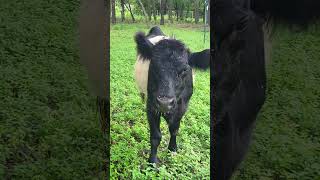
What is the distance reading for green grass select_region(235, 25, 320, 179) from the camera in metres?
4.25

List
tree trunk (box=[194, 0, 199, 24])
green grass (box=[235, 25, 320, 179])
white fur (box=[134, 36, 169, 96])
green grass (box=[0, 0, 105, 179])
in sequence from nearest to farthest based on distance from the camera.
→ tree trunk (box=[194, 0, 199, 24]) → white fur (box=[134, 36, 169, 96]) → green grass (box=[235, 25, 320, 179]) → green grass (box=[0, 0, 105, 179])

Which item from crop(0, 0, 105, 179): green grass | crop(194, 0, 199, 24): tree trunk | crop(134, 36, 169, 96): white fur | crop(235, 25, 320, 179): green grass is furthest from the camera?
crop(0, 0, 105, 179): green grass

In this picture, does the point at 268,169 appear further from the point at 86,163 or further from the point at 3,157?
the point at 3,157

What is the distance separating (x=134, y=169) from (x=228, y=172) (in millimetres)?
703

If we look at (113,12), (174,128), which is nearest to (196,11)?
(113,12)

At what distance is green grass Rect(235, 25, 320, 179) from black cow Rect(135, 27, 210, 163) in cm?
75

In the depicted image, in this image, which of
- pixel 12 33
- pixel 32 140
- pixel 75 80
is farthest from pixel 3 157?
pixel 12 33

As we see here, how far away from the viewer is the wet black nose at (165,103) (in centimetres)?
357

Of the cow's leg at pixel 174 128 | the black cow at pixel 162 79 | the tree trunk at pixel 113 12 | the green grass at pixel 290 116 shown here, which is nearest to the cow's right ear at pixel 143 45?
the black cow at pixel 162 79

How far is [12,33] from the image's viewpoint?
593 centimetres

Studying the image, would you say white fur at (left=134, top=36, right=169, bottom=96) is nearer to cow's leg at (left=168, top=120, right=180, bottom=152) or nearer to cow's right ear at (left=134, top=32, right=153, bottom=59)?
cow's right ear at (left=134, top=32, right=153, bottom=59)

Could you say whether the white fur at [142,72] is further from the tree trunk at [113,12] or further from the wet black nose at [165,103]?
the tree trunk at [113,12]

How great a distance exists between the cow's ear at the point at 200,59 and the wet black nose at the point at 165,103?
1.04 ft

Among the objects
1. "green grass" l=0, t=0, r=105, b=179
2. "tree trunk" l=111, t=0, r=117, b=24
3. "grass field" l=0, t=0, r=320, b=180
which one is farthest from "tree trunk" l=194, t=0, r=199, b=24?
"green grass" l=0, t=0, r=105, b=179
